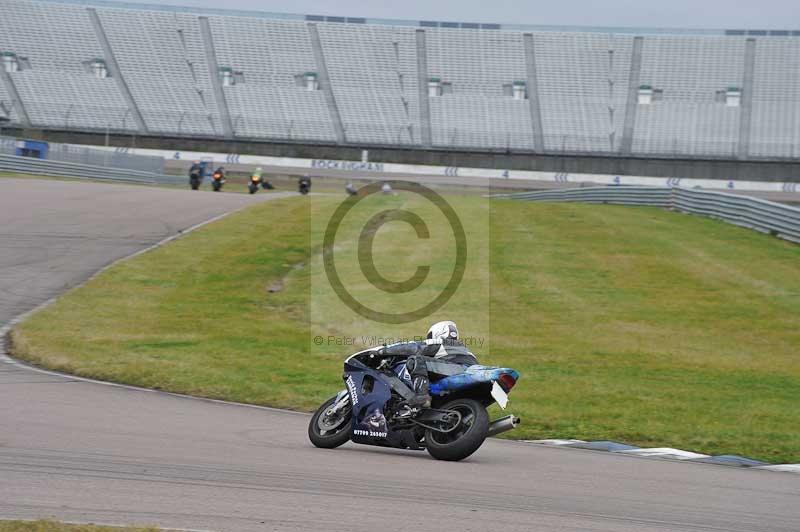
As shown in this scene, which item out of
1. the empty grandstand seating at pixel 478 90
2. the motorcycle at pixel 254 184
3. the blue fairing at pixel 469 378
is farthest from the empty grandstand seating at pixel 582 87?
the blue fairing at pixel 469 378

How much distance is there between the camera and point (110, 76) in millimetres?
63906

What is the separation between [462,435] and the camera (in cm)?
831

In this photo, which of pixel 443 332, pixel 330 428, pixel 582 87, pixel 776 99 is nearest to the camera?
pixel 443 332

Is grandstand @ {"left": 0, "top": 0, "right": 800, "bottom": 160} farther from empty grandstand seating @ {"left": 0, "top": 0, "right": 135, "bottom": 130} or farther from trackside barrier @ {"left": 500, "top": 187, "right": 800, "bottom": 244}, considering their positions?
trackside barrier @ {"left": 500, "top": 187, "right": 800, "bottom": 244}

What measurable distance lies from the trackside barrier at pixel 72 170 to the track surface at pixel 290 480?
3467 centimetres

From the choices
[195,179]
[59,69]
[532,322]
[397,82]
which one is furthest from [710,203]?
[59,69]

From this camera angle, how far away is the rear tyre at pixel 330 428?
9.07m

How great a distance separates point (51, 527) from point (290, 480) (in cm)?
202

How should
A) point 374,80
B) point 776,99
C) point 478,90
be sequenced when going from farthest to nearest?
point 374,80 → point 478,90 → point 776,99

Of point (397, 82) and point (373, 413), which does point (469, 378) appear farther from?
point (397, 82)

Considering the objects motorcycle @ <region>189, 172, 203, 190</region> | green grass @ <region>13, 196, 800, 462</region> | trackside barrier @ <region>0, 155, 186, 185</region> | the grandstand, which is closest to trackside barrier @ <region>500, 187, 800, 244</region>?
green grass @ <region>13, 196, 800, 462</region>

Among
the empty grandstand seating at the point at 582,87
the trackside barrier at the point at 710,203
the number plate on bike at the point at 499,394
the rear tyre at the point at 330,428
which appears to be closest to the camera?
the number plate on bike at the point at 499,394

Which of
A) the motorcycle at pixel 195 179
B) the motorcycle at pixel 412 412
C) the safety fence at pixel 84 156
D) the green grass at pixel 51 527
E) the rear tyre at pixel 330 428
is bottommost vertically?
the rear tyre at pixel 330 428

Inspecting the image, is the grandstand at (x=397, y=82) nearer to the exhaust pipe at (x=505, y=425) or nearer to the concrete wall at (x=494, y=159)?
the concrete wall at (x=494, y=159)
